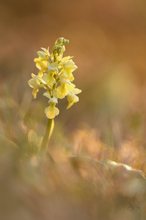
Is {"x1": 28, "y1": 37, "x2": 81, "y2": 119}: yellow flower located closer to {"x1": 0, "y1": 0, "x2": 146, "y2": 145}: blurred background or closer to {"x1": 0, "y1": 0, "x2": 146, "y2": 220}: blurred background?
{"x1": 0, "y1": 0, "x2": 146, "y2": 220}: blurred background

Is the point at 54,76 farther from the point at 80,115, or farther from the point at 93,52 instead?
the point at 93,52

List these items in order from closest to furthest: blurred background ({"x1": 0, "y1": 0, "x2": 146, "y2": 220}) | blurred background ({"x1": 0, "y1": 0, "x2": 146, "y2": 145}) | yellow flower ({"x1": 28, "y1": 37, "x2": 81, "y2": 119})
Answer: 1. blurred background ({"x1": 0, "y1": 0, "x2": 146, "y2": 220})
2. yellow flower ({"x1": 28, "y1": 37, "x2": 81, "y2": 119})
3. blurred background ({"x1": 0, "y1": 0, "x2": 146, "y2": 145})

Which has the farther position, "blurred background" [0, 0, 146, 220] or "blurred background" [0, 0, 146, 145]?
"blurred background" [0, 0, 146, 145]

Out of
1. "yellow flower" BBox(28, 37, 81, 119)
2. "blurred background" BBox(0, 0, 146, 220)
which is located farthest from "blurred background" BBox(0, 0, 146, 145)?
"yellow flower" BBox(28, 37, 81, 119)

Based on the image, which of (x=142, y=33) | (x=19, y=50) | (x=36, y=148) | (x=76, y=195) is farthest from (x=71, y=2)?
(x=76, y=195)

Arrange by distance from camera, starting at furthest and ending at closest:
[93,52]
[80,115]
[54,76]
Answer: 1. [93,52]
2. [80,115]
3. [54,76]

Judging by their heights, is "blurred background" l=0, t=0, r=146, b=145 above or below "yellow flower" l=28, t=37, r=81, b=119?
above

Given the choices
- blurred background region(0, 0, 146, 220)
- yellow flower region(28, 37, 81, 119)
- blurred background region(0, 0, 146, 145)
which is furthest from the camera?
blurred background region(0, 0, 146, 145)

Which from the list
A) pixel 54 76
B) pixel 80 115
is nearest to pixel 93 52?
pixel 80 115
